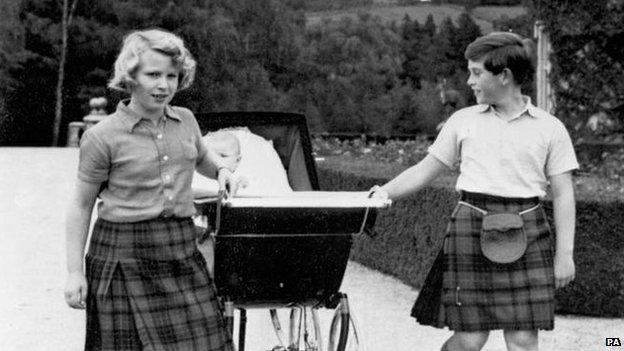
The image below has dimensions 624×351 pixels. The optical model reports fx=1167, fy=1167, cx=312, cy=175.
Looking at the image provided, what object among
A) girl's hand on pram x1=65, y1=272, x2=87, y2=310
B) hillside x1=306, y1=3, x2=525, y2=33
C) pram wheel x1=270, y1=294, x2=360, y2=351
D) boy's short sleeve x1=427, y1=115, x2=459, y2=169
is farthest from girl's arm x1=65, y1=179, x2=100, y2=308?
hillside x1=306, y1=3, x2=525, y2=33

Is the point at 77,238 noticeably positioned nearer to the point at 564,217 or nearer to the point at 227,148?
the point at 227,148

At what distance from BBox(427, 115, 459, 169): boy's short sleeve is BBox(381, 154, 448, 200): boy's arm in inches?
1.0

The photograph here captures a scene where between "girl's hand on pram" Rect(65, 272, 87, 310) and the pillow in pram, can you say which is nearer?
"girl's hand on pram" Rect(65, 272, 87, 310)

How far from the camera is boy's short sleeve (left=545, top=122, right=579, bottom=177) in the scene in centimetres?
425

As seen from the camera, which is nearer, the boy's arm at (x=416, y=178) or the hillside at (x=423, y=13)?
the boy's arm at (x=416, y=178)

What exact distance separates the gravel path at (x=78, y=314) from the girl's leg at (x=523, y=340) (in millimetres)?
1583

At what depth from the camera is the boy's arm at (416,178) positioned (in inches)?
174

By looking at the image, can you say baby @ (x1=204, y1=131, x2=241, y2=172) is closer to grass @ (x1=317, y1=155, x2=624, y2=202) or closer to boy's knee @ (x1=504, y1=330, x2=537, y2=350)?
boy's knee @ (x1=504, y1=330, x2=537, y2=350)

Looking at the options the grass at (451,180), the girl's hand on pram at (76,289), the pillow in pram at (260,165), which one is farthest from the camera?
the grass at (451,180)

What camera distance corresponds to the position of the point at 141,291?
3.79m

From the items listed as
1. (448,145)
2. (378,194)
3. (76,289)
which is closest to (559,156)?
(448,145)

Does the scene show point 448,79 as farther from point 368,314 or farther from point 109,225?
point 109,225

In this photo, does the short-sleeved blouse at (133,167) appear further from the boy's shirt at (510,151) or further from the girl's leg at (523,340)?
the girl's leg at (523,340)

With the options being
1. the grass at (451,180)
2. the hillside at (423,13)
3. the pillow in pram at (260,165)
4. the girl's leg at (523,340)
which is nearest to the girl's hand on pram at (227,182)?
the girl's leg at (523,340)
